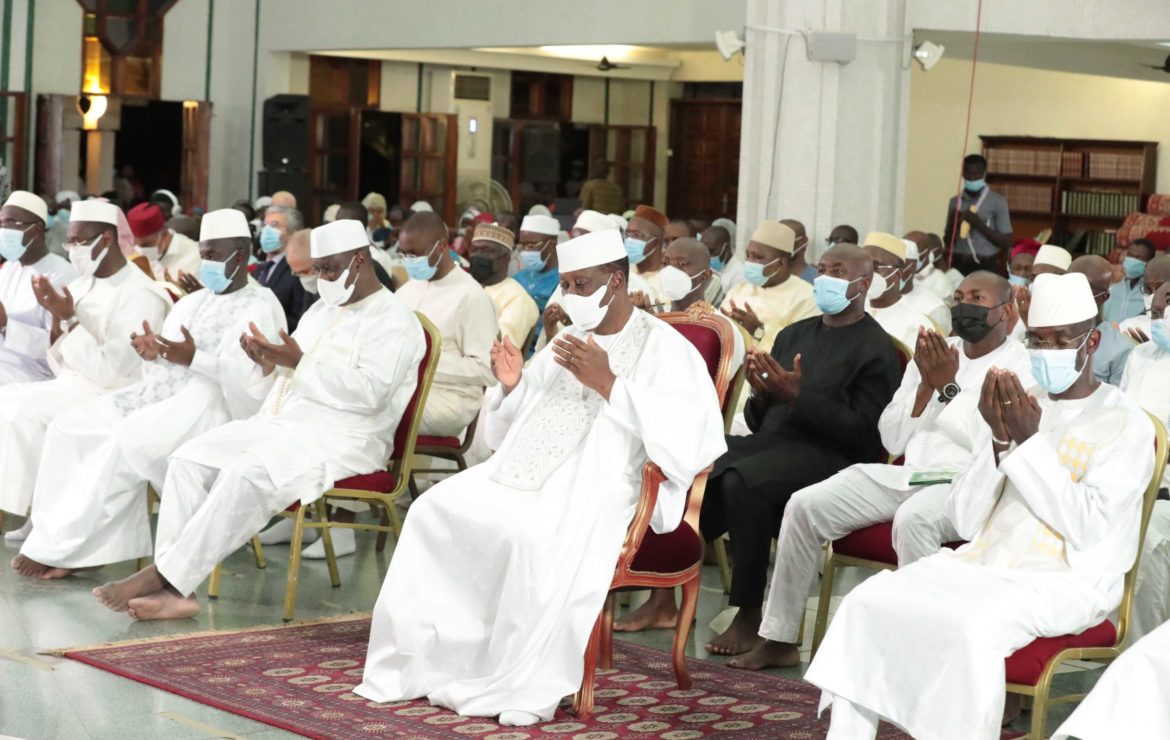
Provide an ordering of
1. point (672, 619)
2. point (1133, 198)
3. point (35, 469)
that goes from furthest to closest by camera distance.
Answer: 1. point (1133, 198)
2. point (35, 469)
3. point (672, 619)

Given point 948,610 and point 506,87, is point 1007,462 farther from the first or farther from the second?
point 506,87

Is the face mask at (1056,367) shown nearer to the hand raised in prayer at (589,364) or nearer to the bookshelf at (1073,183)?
the hand raised in prayer at (589,364)

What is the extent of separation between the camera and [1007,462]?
13.0 feet

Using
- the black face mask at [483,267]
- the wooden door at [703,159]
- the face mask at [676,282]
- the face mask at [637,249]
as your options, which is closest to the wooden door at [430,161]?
the wooden door at [703,159]

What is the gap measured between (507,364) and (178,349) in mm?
1606

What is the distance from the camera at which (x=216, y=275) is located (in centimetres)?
636

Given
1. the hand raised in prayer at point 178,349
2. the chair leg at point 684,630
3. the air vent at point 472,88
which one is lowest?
the chair leg at point 684,630

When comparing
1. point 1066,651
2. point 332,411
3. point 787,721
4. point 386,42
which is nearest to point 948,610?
point 1066,651

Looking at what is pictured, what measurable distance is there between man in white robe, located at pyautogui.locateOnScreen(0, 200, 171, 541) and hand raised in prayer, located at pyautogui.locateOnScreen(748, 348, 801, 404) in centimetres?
268

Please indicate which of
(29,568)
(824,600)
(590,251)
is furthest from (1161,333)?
(29,568)

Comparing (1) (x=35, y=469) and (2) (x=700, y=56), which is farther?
(2) (x=700, y=56)

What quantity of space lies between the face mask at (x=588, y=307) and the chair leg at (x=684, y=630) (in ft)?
2.64

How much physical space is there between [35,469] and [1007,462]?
14.0 ft

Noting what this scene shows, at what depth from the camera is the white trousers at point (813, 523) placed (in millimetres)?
5051
